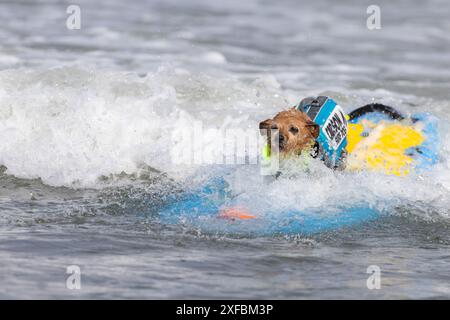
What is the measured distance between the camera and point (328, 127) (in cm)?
661

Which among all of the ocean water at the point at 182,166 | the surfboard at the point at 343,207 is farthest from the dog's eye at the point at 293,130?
the surfboard at the point at 343,207

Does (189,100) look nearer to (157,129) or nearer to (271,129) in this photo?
(157,129)

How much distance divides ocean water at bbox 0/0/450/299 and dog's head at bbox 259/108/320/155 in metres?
0.37

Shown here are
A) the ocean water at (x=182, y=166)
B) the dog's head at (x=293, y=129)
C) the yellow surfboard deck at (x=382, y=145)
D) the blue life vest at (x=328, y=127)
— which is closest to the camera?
the ocean water at (x=182, y=166)

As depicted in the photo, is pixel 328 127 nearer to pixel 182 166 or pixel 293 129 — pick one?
pixel 293 129

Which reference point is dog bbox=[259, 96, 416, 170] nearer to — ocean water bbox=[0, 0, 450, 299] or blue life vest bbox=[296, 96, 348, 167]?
blue life vest bbox=[296, 96, 348, 167]

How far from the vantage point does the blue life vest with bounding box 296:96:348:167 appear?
6.53m

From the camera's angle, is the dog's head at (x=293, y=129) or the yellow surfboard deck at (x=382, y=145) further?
the yellow surfboard deck at (x=382, y=145)

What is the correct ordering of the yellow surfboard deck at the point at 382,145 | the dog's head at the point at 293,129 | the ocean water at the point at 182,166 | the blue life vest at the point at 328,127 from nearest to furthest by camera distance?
1. the ocean water at the point at 182,166
2. the dog's head at the point at 293,129
3. the blue life vest at the point at 328,127
4. the yellow surfboard deck at the point at 382,145

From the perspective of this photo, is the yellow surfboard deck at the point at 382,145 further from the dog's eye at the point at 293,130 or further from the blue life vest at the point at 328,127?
the dog's eye at the point at 293,130

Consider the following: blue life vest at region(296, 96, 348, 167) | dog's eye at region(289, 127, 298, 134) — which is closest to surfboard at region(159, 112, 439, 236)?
blue life vest at region(296, 96, 348, 167)

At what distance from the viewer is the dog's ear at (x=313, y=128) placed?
617 cm

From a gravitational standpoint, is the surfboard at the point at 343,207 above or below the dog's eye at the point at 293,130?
below

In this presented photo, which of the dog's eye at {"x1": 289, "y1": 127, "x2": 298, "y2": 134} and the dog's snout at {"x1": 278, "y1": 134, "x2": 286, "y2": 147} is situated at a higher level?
the dog's eye at {"x1": 289, "y1": 127, "x2": 298, "y2": 134}
